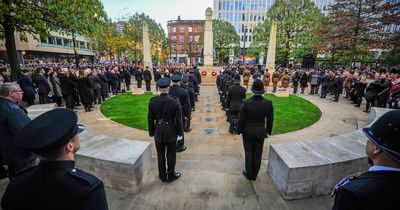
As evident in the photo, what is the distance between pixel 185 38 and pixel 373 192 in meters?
79.4

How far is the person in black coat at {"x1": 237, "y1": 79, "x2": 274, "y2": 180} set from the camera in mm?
4723

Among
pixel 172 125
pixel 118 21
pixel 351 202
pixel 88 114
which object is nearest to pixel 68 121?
pixel 351 202

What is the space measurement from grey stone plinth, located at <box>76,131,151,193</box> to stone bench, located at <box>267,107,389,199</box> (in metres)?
2.74

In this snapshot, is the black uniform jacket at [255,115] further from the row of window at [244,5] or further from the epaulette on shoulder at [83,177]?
the row of window at [244,5]

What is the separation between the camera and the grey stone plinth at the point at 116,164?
13.3 feet

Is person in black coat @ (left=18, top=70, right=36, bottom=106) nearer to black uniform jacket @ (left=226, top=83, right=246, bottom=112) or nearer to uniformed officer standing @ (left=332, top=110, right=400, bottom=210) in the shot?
black uniform jacket @ (left=226, top=83, right=246, bottom=112)

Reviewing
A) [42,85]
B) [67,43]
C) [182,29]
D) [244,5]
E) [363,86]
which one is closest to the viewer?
[42,85]

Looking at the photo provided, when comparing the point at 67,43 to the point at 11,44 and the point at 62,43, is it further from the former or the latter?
the point at 11,44

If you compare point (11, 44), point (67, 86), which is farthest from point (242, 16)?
point (11, 44)

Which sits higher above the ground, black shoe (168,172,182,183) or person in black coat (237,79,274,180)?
person in black coat (237,79,274,180)

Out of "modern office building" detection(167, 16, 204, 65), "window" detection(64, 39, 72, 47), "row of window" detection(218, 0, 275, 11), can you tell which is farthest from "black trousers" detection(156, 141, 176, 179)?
"row of window" detection(218, 0, 275, 11)

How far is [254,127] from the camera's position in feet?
15.5

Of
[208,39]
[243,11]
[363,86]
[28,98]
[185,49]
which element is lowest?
[28,98]

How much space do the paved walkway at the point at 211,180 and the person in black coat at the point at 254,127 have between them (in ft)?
1.18
